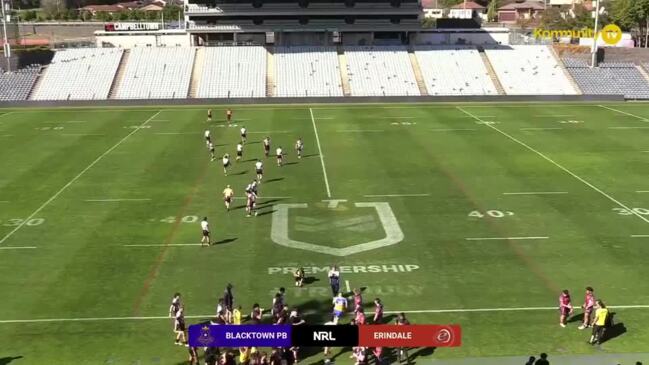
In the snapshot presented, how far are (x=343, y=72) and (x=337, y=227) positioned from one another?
52.1 metres

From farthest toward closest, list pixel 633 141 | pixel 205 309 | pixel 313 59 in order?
pixel 313 59
pixel 633 141
pixel 205 309

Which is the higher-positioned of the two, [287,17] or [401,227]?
[287,17]

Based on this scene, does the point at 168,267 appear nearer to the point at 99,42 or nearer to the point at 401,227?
the point at 401,227

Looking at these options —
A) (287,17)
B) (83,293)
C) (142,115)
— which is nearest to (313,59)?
(287,17)

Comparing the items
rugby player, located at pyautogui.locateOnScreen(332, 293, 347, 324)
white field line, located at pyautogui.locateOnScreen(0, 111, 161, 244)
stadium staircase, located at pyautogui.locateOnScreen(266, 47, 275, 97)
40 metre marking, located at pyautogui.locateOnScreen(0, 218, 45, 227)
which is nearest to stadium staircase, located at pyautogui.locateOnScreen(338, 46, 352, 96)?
stadium staircase, located at pyautogui.locateOnScreen(266, 47, 275, 97)

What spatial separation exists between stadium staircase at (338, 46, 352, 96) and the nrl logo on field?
43.6 m

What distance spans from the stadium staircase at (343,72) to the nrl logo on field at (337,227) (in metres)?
43.6

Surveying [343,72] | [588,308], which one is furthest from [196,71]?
[588,308]

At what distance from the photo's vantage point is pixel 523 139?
152 ft

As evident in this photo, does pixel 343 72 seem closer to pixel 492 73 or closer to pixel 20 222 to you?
pixel 492 73

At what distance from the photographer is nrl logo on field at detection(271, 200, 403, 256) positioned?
2589 centimetres

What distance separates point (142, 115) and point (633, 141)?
40.4 metres

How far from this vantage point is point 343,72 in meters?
78.2

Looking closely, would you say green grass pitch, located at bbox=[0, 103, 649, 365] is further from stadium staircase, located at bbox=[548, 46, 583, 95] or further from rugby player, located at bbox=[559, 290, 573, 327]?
stadium staircase, located at bbox=[548, 46, 583, 95]
